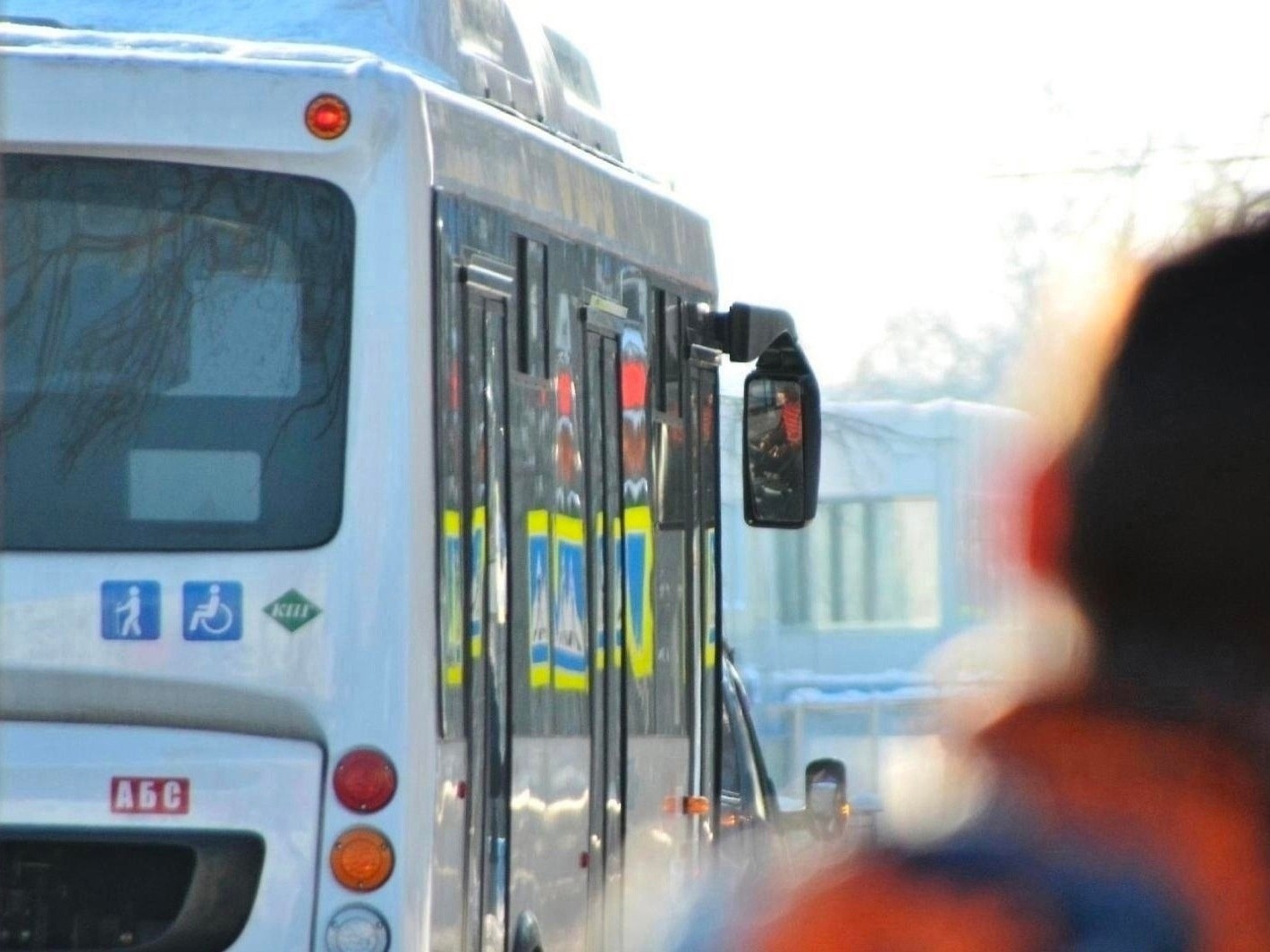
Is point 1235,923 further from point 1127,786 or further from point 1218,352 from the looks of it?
point 1218,352

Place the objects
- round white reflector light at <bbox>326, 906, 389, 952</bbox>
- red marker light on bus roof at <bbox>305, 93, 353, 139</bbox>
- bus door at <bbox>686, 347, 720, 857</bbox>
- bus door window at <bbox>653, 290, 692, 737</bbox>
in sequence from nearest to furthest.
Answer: round white reflector light at <bbox>326, 906, 389, 952</bbox> → red marker light on bus roof at <bbox>305, 93, 353, 139</bbox> → bus door window at <bbox>653, 290, 692, 737</bbox> → bus door at <bbox>686, 347, 720, 857</bbox>

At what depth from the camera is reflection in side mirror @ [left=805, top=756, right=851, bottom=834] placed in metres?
9.53

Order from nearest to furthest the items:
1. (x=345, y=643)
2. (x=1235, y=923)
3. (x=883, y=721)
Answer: (x=1235, y=923) → (x=345, y=643) → (x=883, y=721)

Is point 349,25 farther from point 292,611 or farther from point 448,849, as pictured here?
point 448,849

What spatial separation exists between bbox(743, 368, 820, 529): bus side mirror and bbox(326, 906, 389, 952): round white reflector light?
297 cm

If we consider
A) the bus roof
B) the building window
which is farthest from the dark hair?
the building window

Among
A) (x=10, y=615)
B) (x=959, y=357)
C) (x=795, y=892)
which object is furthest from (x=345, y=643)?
(x=959, y=357)

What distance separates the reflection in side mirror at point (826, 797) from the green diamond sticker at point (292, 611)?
159 inches

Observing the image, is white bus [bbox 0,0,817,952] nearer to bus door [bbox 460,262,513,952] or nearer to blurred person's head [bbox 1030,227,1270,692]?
bus door [bbox 460,262,513,952]

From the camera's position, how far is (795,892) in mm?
1898

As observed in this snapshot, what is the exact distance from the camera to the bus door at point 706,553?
8391mm

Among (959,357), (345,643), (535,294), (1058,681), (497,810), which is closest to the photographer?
(1058,681)

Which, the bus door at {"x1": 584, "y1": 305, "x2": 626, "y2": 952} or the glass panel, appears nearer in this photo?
the bus door at {"x1": 584, "y1": 305, "x2": 626, "y2": 952}

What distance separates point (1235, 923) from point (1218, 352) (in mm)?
416
